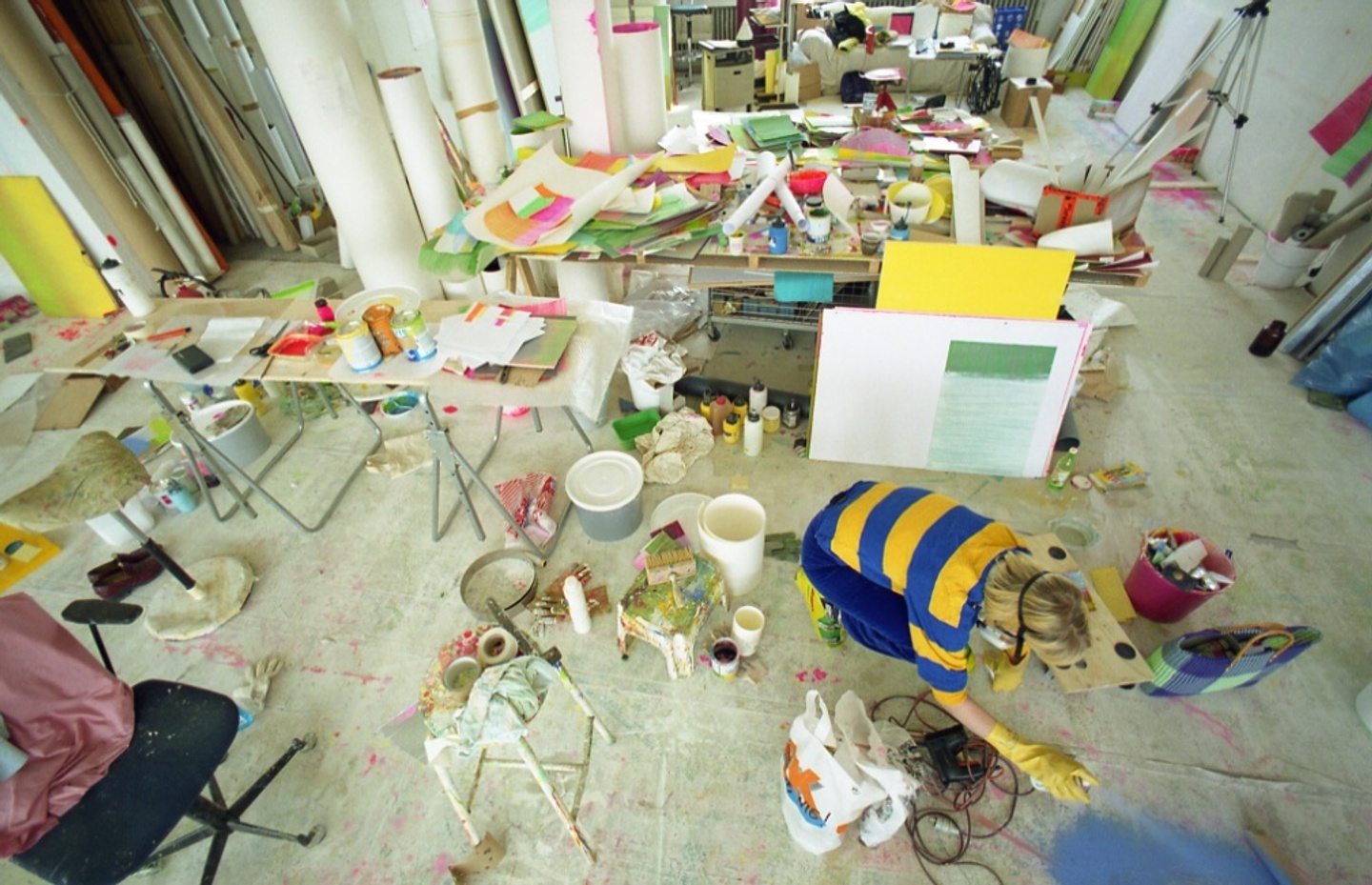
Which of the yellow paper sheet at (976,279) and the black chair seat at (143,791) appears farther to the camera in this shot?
the yellow paper sheet at (976,279)

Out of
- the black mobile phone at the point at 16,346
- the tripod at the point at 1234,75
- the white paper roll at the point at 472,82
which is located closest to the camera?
the white paper roll at the point at 472,82

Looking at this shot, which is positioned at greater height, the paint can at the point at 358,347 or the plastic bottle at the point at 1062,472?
the paint can at the point at 358,347

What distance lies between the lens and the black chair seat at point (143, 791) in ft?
4.49

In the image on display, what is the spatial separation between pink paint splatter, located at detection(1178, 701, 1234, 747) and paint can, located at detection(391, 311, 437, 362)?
2763mm

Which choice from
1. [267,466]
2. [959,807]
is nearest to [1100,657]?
[959,807]

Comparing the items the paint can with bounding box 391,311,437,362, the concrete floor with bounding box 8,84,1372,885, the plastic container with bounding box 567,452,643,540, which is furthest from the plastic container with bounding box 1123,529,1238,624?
the paint can with bounding box 391,311,437,362

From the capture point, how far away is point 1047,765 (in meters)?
1.69

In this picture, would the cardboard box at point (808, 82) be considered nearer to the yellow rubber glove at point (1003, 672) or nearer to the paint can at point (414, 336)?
the paint can at point (414, 336)

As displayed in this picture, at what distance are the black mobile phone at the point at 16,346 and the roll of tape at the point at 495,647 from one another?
442 centimetres

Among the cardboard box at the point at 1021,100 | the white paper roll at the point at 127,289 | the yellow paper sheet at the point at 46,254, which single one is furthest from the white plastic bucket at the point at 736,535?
the cardboard box at the point at 1021,100

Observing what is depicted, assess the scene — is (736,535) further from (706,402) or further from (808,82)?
(808,82)

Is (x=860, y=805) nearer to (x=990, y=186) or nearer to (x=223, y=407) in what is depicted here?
(x=990, y=186)

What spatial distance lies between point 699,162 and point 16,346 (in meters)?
4.50

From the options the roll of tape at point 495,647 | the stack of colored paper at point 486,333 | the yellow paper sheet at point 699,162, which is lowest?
the roll of tape at point 495,647
